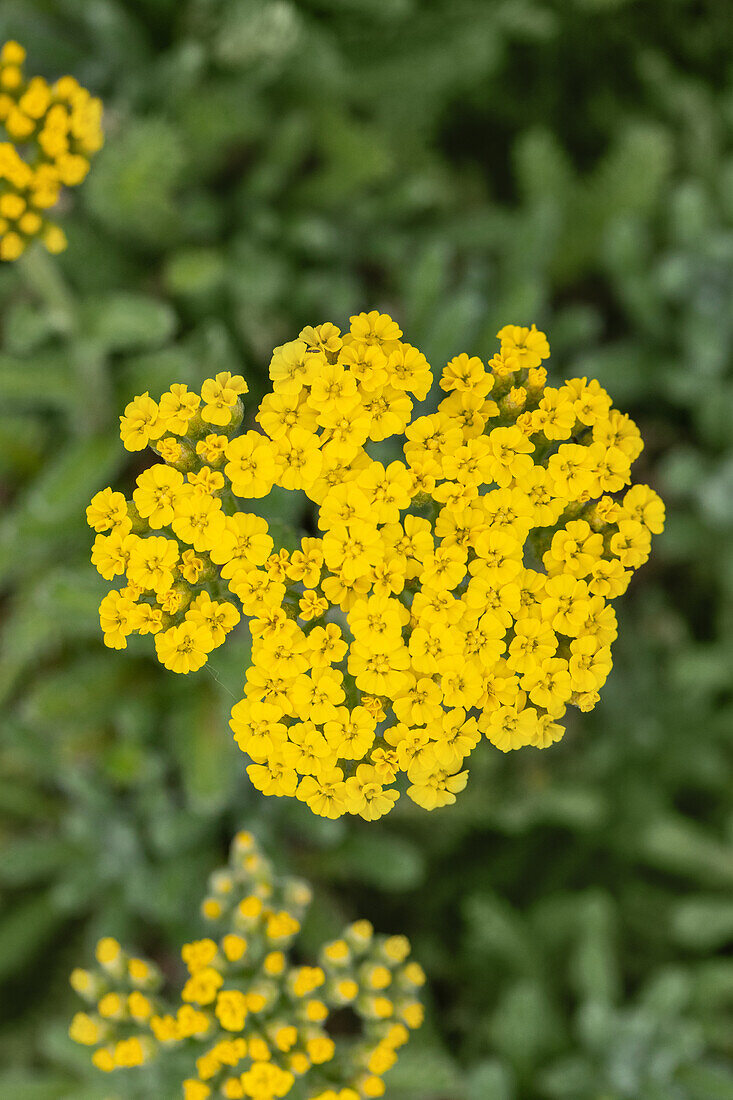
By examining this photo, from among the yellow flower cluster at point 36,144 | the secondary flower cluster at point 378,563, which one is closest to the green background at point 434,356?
the yellow flower cluster at point 36,144

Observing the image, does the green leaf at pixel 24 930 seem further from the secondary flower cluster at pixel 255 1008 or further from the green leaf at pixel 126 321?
the green leaf at pixel 126 321

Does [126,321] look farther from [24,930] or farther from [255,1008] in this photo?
[24,930]

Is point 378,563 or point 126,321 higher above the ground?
point 126,321

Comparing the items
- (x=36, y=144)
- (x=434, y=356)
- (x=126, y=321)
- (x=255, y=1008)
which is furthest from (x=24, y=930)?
(x=36, y=144)

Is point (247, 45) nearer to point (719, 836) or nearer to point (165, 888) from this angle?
point (165, 888)

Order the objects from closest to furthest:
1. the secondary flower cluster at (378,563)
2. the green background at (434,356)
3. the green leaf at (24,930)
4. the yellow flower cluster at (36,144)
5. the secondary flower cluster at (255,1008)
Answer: the secondary flower cluster at (378,563) → the secondary flower cluster at (255,1008) → the yellow flower cluster at (36,144) → the green background at (434,356) → the green leaf at (24,930)

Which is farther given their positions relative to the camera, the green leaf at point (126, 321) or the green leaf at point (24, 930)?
the green leaf at point (24, 930)

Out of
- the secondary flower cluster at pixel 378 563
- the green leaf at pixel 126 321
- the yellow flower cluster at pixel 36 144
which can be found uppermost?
the green leaf at pixel 126 321
